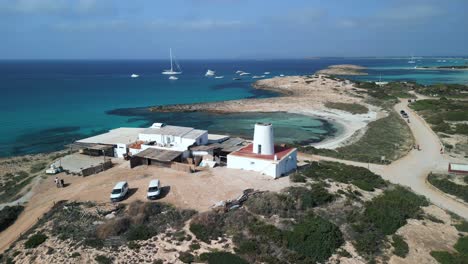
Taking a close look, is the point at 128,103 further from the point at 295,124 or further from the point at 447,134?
the point at 447,134

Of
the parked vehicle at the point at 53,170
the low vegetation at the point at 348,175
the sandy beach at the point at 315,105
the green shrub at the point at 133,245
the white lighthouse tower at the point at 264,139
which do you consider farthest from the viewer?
the sandy beach at the point at 315,105

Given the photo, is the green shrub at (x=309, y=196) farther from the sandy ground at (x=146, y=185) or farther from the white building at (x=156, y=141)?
the white building at (x=156, y=141)

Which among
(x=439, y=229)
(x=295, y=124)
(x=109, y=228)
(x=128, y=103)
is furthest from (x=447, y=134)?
(x=128, y=103)

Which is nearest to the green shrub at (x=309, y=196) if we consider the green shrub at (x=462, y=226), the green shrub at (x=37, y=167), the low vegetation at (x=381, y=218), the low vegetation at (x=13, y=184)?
the low vegetation at (x=381, y=218)

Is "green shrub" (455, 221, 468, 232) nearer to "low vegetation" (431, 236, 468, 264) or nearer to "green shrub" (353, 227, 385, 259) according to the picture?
"low vegetation" (431, 236, 468, 264)

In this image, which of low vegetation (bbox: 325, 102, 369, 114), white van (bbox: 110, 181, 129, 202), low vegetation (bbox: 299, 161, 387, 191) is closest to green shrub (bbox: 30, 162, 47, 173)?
white van (bbox: 110, 181, 129, 202)

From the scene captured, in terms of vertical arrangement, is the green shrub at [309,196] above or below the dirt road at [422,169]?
above
